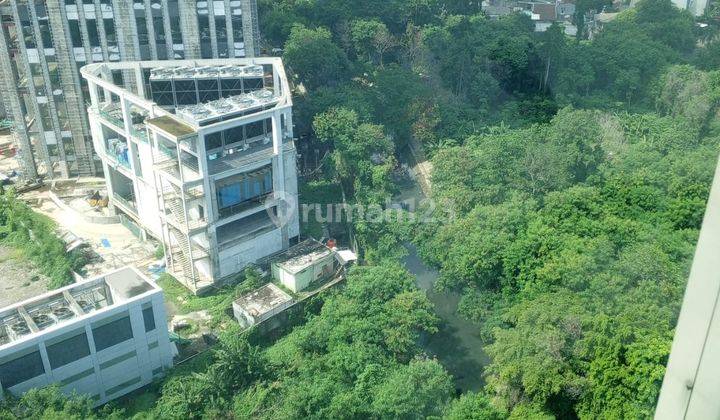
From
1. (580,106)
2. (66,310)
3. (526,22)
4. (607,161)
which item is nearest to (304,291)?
(66,310)

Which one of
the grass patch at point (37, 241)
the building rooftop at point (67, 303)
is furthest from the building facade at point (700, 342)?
the grass patch at point (37, 241)

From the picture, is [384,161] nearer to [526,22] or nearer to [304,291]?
[304,291]

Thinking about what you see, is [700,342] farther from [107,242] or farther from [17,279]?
[107,242]

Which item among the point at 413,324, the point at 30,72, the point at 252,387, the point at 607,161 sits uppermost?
the point at 30,72

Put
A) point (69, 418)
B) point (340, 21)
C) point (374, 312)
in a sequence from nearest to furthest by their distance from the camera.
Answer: point (69, 418)
point (374, 312)
point (340, 21)

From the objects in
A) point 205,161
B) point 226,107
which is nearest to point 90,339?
point 205,161

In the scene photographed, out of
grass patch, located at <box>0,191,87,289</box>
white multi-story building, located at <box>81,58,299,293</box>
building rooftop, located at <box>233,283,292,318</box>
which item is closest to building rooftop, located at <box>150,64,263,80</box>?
white multi-story building, located at <box>81,58,299,293</box>

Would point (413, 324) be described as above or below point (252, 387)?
above
